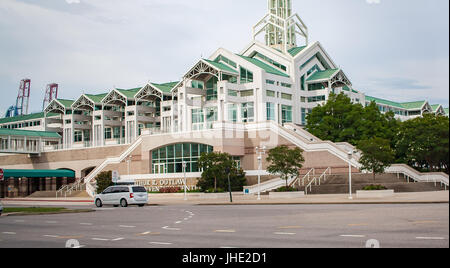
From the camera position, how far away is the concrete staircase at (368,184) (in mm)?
44000

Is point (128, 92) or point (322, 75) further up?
point (322, 75)

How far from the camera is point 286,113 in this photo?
249ft

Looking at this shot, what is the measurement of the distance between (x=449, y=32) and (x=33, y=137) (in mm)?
91246

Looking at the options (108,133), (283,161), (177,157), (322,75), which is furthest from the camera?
(108,133)

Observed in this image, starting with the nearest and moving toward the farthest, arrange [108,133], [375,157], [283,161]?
[375,157], [283,161], [108,133]

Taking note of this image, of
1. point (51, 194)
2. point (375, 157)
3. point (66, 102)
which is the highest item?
point (66, 102)

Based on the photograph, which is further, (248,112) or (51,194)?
(51,194)

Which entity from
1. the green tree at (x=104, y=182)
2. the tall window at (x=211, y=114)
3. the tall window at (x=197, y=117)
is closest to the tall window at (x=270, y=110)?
the tall window at (x=211, y=114)

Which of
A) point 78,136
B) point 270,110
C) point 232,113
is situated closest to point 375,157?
point 270,110

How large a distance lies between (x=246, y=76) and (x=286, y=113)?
330 inches

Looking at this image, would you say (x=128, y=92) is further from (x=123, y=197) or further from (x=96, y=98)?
(x=123, y=197)

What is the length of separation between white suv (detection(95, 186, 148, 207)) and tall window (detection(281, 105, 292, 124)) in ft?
126
